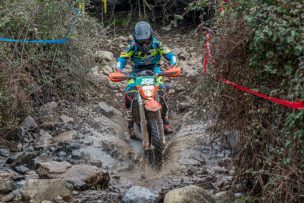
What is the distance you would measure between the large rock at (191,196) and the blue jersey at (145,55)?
2.98 metres

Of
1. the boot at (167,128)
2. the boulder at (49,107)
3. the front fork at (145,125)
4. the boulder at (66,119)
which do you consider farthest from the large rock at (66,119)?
the front fork at (145,125)

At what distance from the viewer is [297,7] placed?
380cm

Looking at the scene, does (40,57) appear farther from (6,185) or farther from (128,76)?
(6,185)

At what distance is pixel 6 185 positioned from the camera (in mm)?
5551

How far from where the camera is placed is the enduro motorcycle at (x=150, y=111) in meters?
6.61

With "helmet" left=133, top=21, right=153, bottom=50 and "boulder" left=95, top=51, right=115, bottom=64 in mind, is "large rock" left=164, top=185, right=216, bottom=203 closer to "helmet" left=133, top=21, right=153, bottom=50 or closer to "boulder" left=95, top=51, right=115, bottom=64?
"helmet" left=133, top=21, right=153, bottom=50

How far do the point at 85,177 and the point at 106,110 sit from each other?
307 centimetres

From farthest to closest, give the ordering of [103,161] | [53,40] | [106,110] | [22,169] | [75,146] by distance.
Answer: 1. [106,110]
2. [53,40]
3. [75,146]
4. [103,161]
5. [22,169]

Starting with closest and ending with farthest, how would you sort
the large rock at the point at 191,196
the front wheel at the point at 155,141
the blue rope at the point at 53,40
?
the large rock at the point at 191,196, the front wheel at the point at 155,141, the blue rope at the point at 53,40

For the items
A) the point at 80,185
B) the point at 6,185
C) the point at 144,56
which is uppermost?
the point at 144,56

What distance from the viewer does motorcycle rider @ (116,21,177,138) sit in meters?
7.34

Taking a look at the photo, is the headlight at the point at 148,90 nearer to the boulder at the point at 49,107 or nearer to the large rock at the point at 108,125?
the large rock at the point at 108,125

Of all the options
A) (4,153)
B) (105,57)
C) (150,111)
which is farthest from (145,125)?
(105,57)

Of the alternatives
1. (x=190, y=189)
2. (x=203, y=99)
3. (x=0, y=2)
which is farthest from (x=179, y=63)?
(x=190, y=189)
